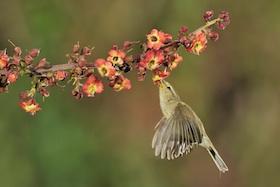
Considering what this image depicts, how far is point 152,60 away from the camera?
2.52m

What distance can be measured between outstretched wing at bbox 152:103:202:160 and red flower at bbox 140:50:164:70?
476 mm

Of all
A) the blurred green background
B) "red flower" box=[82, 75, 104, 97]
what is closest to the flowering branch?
"red flower" box=[82, 75, 104, 97]

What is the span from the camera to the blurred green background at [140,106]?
5289mm

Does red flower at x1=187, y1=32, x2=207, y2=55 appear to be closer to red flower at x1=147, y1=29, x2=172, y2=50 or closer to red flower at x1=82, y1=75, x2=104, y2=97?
red flower at x1=147, y1=29, x2=172, y2=50

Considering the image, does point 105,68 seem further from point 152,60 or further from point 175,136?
point 175,136

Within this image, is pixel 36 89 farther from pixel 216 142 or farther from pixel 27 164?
pixel 216 142

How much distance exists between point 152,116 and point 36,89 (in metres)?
3.62

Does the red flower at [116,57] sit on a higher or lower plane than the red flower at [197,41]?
higher

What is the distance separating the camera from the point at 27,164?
5.19 meters

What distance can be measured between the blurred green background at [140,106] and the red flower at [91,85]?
8.51 feet

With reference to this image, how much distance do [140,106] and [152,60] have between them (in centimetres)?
367

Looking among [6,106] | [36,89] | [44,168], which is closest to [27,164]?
[44,168]

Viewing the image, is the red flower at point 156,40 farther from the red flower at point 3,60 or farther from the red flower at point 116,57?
the red flower at point 3,60

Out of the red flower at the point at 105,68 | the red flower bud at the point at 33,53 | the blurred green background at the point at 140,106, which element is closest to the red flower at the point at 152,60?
the red flower at the point at 105,68
